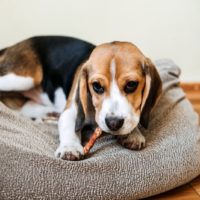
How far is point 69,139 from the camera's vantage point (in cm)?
235

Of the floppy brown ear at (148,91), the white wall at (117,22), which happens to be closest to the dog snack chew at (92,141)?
the floppy brown ear at (148,91)

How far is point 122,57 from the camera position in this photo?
7.67ft

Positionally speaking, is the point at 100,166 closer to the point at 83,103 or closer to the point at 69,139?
the point at 69,139

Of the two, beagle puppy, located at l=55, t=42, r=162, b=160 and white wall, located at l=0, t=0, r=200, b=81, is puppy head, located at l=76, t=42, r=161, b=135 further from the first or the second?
white wall, located at l=0, t=0, r=200, b=81

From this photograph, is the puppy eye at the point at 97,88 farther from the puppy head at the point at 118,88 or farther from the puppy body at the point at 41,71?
the puppy body at the point at 41,71

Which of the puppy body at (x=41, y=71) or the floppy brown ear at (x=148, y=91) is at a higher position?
the floppy brown ear at (x=148, y=91)

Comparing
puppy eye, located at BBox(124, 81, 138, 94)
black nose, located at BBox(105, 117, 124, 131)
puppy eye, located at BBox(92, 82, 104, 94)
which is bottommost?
black nose, located at BBox(105, 117, 124, 131)

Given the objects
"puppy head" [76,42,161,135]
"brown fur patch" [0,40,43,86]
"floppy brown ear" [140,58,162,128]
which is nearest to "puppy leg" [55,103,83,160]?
"puppy head" [76,42,161,135]

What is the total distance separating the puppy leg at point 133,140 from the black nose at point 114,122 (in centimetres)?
20

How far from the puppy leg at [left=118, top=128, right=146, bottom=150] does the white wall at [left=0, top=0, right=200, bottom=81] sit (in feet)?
6.12

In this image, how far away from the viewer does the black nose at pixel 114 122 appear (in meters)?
2.14

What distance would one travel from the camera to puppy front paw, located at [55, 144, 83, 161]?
2.21 meters

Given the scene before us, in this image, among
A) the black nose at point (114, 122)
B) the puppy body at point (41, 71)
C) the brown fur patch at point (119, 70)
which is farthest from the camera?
the puppy body at point (41, 71)

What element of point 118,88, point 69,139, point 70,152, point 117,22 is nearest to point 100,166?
point 70,152
